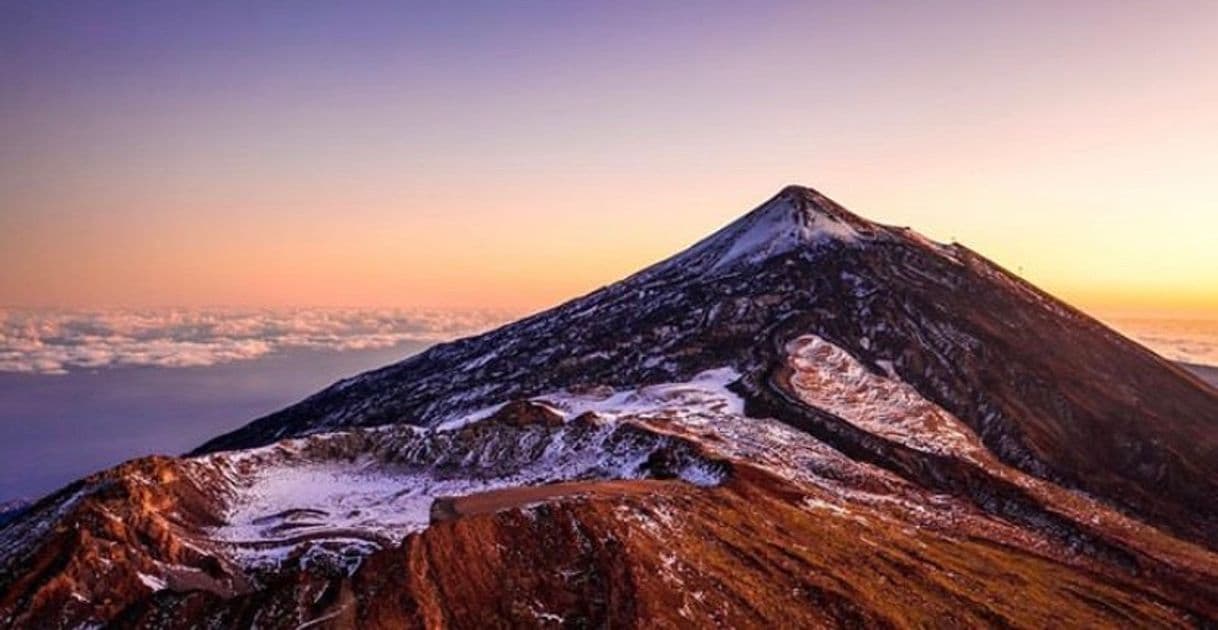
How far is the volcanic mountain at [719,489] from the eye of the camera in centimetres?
5044

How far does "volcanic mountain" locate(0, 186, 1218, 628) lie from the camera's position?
50438 mm

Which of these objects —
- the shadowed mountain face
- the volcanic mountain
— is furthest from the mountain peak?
the volcanic mountain

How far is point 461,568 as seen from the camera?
5112 cm

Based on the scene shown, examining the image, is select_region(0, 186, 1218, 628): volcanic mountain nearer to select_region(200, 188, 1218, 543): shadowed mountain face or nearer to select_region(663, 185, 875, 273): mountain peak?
select_region(200, 188, 1218, 543): shadowed mountain face

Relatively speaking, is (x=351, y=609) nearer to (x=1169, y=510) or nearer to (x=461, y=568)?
(x=461, y=568)

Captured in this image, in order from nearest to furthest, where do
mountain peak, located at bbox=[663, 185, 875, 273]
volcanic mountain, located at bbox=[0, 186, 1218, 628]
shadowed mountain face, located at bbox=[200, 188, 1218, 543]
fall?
volcanic mountain, located at bbox=[0, 186, 1218, 628] → shadowed mountain face, located at bbox=[200, 188, 1218, 543] → mountain peak, located at bbox=[663, 185, 875, 273]

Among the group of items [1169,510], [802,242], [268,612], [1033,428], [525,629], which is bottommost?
[1169,510]

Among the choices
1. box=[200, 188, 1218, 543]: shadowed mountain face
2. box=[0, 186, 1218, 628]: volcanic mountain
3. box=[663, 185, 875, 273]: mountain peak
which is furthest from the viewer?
box=[663, 185, 875, 273]: mountain peak

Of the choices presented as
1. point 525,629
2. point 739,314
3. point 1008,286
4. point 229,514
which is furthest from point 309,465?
point 1008,286

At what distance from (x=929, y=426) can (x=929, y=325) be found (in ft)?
122

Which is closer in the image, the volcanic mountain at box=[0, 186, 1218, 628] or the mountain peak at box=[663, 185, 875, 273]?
the volcanic mountain at box=[0, 186, 1218, 628]

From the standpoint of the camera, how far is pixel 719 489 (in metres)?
66.3

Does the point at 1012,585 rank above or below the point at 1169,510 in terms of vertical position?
above

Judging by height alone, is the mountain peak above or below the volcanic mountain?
above
